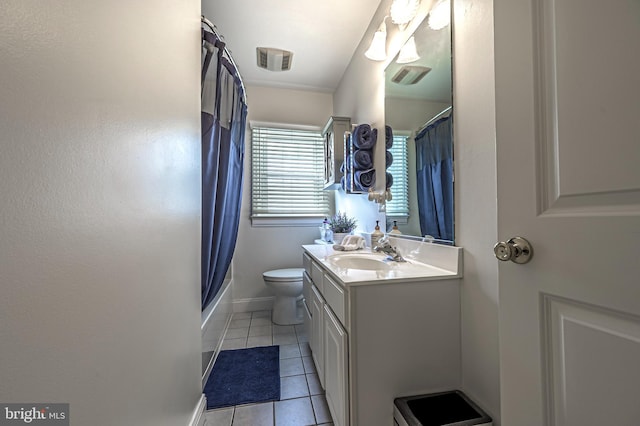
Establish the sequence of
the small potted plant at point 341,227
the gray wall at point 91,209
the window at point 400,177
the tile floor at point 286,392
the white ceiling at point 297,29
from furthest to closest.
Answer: the small potted plant at point 341,227
the white ceiling at point 297,29
the window at point 400,177
the tile floor at point 286,392
the gray wall at point 91,209

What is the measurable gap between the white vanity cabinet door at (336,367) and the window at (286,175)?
1731 mm

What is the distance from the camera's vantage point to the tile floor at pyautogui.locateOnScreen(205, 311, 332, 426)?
4.23 ft

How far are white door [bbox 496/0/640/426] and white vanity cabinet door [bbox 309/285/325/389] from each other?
917mm

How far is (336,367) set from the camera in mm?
1119

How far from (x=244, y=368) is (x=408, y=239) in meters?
1.46

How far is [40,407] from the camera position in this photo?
1.42ft

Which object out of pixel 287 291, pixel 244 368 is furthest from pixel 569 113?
pixel 287 291

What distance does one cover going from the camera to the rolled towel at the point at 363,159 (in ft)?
6.32

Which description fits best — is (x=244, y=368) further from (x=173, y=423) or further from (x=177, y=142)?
(x=177, y=142)

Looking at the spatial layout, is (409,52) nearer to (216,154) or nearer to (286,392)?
(216,154)

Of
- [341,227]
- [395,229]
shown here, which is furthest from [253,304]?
[395,229]

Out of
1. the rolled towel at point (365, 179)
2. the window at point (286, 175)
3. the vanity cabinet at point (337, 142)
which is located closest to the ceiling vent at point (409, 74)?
the rolled towel at point (365, 179)

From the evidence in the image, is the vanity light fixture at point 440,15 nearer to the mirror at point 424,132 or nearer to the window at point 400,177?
the mirror at point 424,132

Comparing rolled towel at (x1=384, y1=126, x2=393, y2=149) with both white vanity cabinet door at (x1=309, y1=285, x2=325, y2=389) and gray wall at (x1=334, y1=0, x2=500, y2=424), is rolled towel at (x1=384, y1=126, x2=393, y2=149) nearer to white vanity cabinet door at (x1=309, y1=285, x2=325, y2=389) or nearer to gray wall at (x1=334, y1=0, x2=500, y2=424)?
gray wall at (x1=334, y1=0, x2=500, y2=424)
